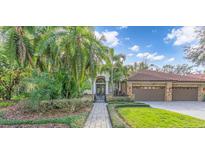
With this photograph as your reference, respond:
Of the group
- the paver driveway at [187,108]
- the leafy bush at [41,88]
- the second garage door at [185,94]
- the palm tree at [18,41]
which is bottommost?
the paver driveway at [187,108]

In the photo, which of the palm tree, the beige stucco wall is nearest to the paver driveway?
the beige stucco wall

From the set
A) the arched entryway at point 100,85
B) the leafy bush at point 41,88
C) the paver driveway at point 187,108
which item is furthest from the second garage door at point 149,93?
the leafy bush at point 41,88

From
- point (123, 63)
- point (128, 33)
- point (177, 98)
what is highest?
point (128, 33)

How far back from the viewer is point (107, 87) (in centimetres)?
2184

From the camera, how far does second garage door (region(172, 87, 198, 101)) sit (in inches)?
762

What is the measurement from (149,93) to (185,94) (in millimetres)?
4051

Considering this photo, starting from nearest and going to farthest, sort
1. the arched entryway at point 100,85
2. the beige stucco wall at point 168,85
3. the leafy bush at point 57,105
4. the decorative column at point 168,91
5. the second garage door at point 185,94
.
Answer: the leafy bush at point 57,105, the beige stucco wall at point 168,85, the decorative column at point 168,91, the second garage door at point 185,94, the arched entryway at point 100,85

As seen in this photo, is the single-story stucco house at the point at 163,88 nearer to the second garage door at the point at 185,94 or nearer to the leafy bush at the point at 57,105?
the second garage door at the point at 185,94

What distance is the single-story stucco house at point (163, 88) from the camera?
18.6 m
